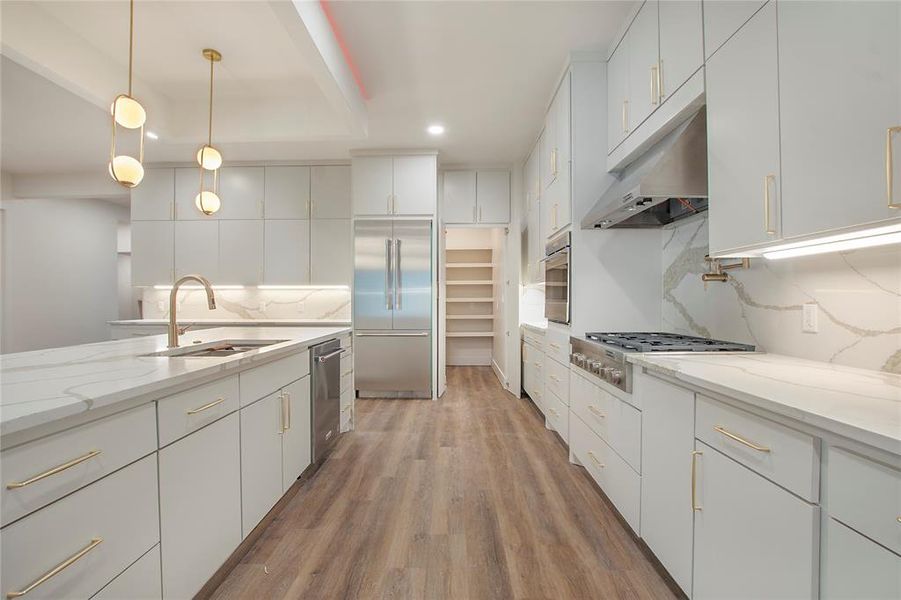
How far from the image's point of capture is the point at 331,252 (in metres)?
4.36

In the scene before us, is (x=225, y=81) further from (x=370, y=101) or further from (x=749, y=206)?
(x=749, y=206)

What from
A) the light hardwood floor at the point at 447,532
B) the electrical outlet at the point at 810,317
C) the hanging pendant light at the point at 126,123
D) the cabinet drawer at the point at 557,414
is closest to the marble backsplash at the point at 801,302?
the electrical outlet at the point at 810,317

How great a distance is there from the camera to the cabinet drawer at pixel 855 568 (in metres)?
0.68

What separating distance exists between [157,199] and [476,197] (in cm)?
389

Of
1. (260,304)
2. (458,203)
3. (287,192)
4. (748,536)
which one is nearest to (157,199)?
(287,192)

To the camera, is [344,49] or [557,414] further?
[557,414]

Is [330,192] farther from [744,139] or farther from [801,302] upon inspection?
[801,302]

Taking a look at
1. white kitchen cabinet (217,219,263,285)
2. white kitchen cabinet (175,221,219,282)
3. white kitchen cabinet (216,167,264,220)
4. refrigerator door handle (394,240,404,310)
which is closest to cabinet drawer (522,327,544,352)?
refrigerator door handle (394,240,404,310)

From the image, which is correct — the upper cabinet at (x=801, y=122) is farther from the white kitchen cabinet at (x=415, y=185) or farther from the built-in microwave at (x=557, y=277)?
the white kitchen cabinet at (x=415, y=185)

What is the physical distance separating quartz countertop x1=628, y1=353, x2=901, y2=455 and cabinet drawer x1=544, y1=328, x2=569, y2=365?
1019 mm

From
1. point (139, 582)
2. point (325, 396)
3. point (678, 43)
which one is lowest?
point (139, 582)

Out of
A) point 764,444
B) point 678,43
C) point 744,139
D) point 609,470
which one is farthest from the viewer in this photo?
point 609,470

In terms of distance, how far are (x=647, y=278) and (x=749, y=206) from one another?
1.16 metres

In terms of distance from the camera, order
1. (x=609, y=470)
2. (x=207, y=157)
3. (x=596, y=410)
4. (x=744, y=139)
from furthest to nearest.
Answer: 1. (x=207, y=157)
2. (x=596, y=410)
3. (x=609, y=470)
4. (x=744, y=139)
